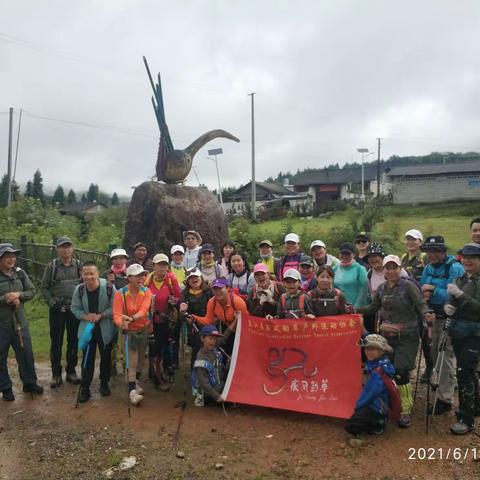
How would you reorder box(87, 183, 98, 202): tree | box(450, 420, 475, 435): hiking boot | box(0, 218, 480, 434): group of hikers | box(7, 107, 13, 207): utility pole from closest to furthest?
box(450, 420, 475, 435): hiking boot, box(0, 218, 480, 434): group of hikers, box(7, 107, 13, 207): utility pole, box(87, 183, 98, 202): tree

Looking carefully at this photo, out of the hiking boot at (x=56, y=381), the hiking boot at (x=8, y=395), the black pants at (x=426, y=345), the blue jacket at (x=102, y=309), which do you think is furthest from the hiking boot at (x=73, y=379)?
the black pants at (x=426, y=345)

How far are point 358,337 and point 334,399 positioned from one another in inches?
27.8

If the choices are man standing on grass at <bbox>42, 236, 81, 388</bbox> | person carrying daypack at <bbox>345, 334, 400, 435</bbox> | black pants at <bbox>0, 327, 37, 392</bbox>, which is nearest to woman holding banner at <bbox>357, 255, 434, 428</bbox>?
person carrying daypack at <bbox>345, 334, 400, 435</bbox>

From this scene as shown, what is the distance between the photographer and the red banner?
509 centimetres

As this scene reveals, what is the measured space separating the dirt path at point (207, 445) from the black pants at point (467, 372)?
235mm

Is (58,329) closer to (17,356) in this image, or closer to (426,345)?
(17,356)

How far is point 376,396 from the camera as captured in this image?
4.65 m

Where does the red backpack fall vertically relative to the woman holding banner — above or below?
below

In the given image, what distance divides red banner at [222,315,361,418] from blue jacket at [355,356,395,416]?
0.27m

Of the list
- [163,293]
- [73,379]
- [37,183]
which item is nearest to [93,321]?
[163,293]

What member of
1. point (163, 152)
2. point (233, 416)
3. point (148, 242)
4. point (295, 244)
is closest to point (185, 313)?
point (233, 416)

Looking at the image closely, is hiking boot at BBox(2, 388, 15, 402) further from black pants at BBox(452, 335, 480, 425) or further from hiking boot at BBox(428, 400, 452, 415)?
black pants at BBox(452, 335, 480, 425)

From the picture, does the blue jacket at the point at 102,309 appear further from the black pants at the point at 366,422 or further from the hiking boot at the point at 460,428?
the hiking boot at the point at 460,428

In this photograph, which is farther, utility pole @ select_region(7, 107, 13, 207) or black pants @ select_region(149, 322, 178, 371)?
utility pole @ select_region(7, 107, 13, 207)
